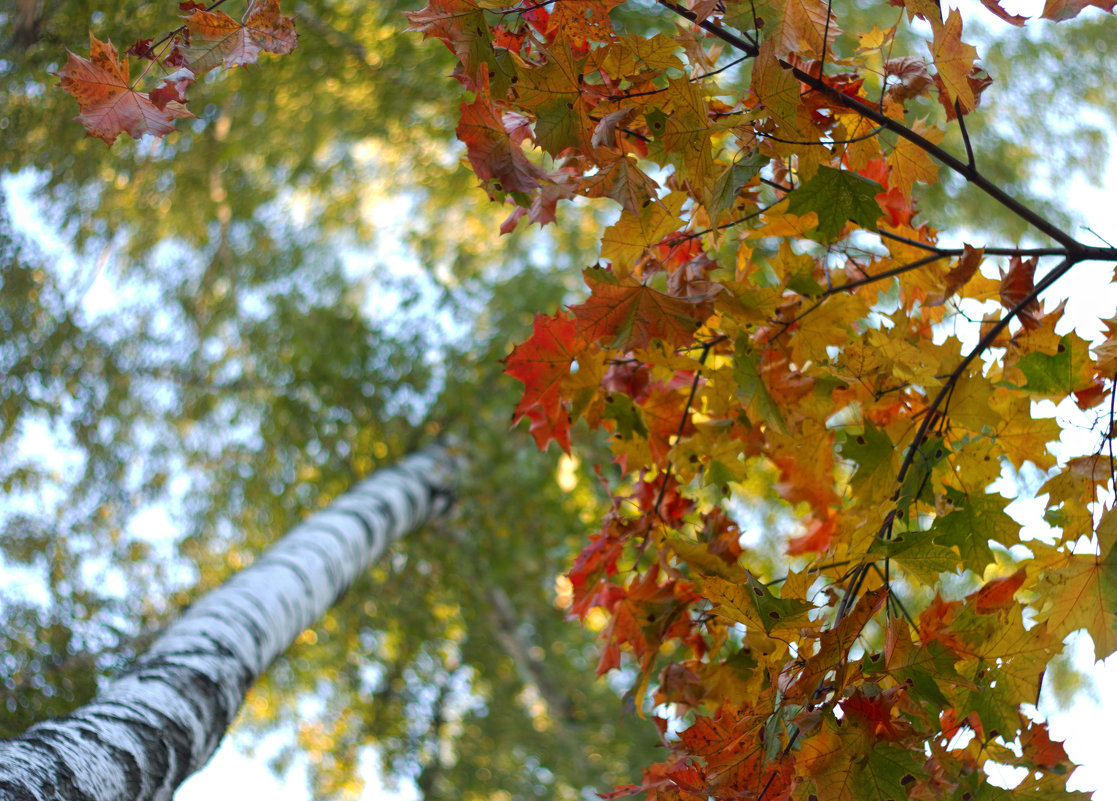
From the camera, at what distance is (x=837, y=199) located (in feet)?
2.53

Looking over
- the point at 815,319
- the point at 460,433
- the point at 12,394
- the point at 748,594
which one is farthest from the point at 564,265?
the point at 748,594

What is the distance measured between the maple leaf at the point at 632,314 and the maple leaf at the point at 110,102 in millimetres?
476

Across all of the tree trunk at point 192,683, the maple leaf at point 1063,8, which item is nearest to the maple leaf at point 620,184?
the maple leaf at point 1063,8

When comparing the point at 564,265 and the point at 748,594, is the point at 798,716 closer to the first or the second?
the point at 748,594

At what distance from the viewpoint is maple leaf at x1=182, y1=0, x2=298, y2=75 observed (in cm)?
76

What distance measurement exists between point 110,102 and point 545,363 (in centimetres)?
56

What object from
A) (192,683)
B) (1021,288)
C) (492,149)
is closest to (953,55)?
(1021,288)

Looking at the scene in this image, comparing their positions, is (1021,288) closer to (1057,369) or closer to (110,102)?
(1057,369)

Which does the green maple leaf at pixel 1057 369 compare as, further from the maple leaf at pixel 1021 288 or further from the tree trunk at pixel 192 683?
the tree trunk at pixel 192 683

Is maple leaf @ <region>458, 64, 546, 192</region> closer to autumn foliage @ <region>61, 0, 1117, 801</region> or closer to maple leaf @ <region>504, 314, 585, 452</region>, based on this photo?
autumn foliage @ <region>61, 0, 1117, 801</region>

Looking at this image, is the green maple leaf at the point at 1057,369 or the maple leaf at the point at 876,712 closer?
the maple leaf at the point at 876,712

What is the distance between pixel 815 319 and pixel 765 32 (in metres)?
0.35

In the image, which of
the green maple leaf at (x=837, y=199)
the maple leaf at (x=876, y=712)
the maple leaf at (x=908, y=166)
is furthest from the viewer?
the maple leaf at (x=908, y=166)

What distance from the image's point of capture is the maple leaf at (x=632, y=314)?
79cm
